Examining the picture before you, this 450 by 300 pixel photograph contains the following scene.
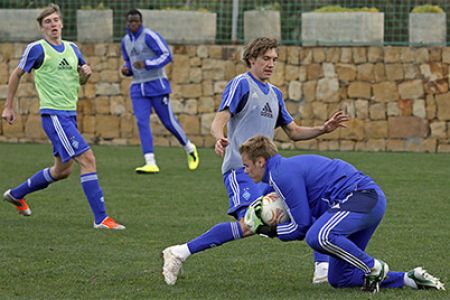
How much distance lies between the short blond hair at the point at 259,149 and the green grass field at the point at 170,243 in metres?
0.79

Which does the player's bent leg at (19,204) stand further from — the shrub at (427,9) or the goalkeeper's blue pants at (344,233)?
the shrub at (427,9)

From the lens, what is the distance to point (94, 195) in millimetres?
9297

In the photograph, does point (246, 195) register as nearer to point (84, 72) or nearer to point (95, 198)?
point (95, 198)

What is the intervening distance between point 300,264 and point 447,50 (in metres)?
9.83

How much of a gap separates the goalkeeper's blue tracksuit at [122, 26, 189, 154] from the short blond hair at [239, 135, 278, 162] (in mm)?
Result: 7709

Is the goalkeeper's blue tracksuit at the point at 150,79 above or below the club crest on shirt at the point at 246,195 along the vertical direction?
above

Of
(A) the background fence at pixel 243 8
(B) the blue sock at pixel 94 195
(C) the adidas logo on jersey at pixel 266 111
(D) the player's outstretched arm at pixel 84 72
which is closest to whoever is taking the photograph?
(C) the adidas logo on jersey at pixel 266 111

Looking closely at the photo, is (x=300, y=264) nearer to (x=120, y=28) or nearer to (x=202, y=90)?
(x=202, y=90)

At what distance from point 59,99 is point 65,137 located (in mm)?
355

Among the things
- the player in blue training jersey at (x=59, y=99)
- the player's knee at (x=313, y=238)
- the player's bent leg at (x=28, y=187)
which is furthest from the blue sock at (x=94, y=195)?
the player's knee at (x=313, y=238)

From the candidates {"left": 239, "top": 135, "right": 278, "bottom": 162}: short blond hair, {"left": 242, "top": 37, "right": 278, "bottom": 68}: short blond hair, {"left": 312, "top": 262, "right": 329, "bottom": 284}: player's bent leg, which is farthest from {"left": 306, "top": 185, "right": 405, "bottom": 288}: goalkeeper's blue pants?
{"left": 242, "top": 37, "right": 278, "bottom": 68}: short blond hair

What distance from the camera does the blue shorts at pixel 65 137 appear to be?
30.7 ft

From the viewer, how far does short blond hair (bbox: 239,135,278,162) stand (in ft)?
21.0

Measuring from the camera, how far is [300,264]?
7648mm
